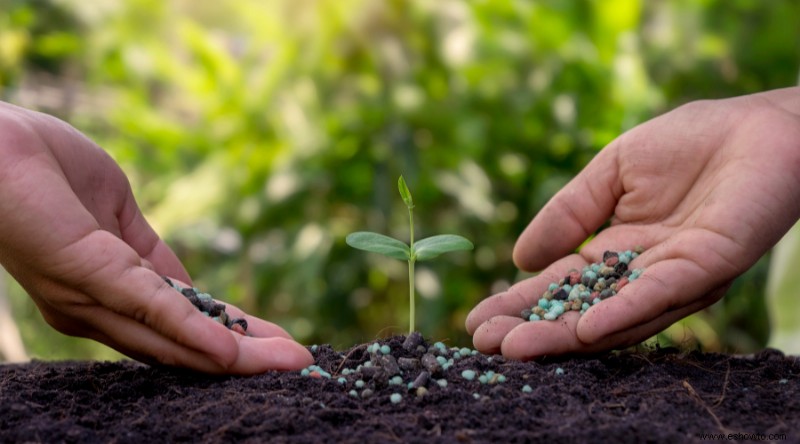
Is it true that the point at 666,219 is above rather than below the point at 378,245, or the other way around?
above

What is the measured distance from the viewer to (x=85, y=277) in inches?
41.6

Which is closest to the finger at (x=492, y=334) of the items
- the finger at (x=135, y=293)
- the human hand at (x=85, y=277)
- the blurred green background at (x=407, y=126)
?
the human hand at (x=85, y=277)

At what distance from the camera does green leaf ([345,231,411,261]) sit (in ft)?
4.16

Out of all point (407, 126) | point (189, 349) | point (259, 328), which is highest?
point (407, 126)

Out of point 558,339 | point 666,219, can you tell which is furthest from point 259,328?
point 666,219

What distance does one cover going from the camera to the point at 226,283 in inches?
128

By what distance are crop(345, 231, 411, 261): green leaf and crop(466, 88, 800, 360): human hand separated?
0.19 m

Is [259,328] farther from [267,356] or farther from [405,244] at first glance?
[405,244]

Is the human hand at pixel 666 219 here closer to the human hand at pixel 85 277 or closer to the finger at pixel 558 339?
the finger at pixel 558 339

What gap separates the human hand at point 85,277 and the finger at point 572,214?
635 mm

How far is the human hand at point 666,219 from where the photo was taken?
1.21 metres

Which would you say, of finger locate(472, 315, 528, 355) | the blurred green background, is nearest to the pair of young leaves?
finger locate(472, 315, 528, 355)

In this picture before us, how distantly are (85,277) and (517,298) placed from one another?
2.59ft

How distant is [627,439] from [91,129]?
425cm
